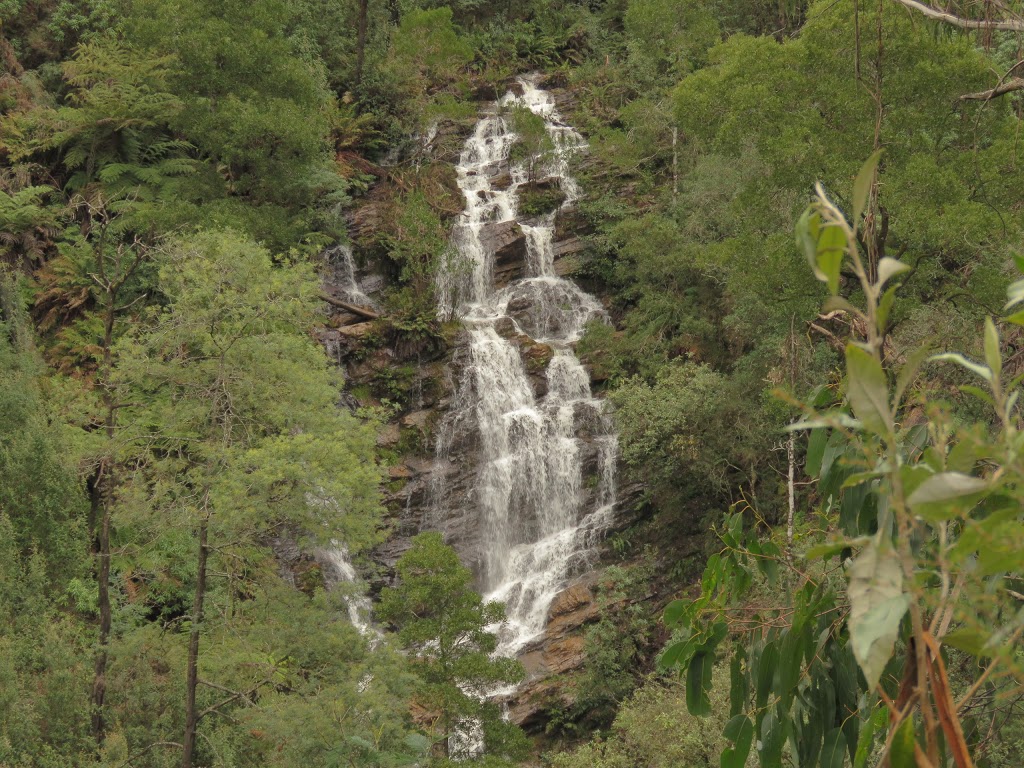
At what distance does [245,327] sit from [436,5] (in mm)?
27001

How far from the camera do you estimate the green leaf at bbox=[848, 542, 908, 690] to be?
165 centimetres

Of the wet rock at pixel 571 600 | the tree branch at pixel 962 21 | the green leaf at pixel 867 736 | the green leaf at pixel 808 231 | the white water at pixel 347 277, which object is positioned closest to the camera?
the green leaf at pixel 808 231

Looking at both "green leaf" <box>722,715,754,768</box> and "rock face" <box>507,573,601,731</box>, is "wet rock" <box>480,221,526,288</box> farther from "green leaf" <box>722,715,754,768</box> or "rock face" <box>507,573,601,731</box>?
"green leaf" <box>722,715,754,768</box>

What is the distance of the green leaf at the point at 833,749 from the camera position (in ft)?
11.1

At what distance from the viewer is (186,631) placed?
14391mm

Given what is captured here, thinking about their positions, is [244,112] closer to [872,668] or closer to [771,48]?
[771,48]

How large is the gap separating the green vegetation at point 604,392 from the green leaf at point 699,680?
0.07 feet

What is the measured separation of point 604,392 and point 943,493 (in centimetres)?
2045

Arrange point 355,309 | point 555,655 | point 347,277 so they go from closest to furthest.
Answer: point 555,655 < point 355,309 < point 347,277

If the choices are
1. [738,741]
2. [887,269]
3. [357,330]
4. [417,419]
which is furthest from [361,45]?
[887,269]

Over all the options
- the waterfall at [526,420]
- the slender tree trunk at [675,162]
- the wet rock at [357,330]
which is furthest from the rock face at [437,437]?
the slender tree trunk at [675,162]

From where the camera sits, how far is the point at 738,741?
3.18 m

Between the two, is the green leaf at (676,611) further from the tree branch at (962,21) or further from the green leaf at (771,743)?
the tree branch at (962,21)

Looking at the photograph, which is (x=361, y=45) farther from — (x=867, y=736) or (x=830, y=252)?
(x=830, y=252)
